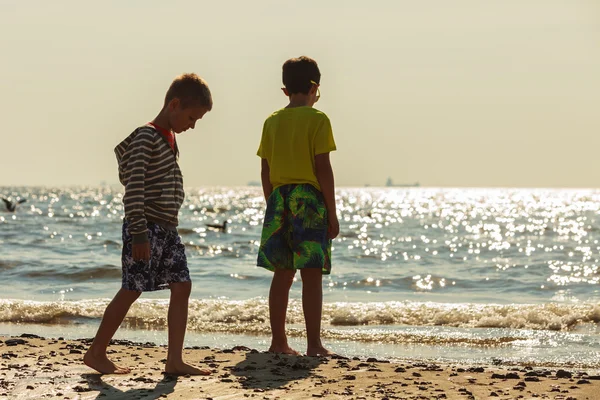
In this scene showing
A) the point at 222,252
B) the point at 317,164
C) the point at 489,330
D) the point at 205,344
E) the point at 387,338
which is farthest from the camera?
the point at 222,252

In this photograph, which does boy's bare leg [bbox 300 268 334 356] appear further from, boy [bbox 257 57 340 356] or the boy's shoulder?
the boy's shoulder

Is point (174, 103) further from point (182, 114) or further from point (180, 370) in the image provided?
point (180, 370)

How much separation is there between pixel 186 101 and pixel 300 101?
43.0 inches

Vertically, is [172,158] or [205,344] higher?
[172,158]

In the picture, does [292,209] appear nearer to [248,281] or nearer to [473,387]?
[473,387]

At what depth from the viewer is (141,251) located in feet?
13.6

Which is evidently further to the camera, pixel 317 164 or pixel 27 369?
pixel 317 164

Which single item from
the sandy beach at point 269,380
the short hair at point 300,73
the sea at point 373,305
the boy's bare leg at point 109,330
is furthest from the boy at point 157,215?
the sea at point 373,305

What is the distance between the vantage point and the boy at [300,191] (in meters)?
5.11

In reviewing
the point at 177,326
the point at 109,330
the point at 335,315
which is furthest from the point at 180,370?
the point at 335,315

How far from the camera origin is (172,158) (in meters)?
4.33

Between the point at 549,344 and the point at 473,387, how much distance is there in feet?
9.81

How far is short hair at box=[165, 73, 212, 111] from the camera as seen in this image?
4.35m

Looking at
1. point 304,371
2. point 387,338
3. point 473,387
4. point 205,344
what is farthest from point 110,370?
point 387,338
